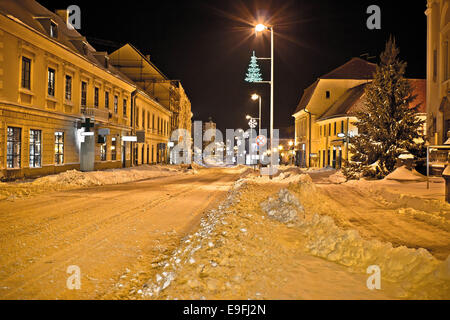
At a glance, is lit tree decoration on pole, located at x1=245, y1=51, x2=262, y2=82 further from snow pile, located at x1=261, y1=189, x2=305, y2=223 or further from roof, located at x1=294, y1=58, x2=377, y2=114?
roof, located at x1=294, y1=58, x2=377, y2=114

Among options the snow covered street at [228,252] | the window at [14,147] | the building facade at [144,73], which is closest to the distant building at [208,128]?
the building facade at [144,73]

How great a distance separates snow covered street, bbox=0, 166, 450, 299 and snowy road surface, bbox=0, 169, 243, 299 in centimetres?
2

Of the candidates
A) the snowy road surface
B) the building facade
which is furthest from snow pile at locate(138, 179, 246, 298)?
the building facade

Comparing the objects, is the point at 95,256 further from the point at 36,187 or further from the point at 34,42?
the point at 34,42

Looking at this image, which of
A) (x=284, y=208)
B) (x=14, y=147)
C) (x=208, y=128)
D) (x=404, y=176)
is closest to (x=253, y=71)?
(x=404, y=176)

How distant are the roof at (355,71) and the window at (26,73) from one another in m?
39.3

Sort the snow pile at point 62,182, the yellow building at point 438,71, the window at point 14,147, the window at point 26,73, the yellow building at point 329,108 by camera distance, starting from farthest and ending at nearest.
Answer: the yellow building at point 329,108
the yellow building at point 438,71
the window at point 26,73
the window at point 14,147
the snow pile at point 62,182

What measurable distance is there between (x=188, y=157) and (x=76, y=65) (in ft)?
184

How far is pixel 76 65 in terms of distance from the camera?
25.9 m

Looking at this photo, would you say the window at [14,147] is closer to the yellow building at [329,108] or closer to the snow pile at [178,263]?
the snow pile at [178,263]

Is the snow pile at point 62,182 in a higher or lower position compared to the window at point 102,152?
lower

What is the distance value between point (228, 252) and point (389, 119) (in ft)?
58.2

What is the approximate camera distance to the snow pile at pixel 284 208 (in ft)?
29.1

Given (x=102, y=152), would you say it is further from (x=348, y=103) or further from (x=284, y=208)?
(x=348, y=103)
